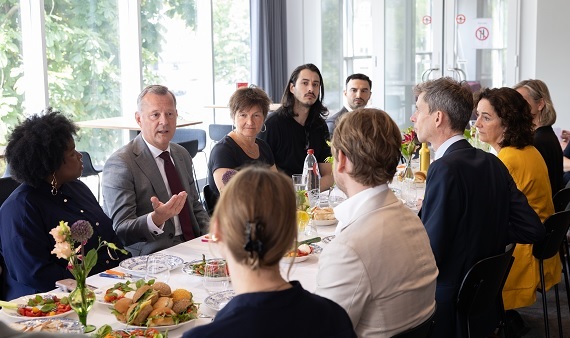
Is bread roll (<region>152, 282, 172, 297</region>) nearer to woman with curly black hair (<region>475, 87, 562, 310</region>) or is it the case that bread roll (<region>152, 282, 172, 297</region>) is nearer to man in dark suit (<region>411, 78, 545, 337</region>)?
man in dark suit (<region>411, 78, 545, 337</region>)

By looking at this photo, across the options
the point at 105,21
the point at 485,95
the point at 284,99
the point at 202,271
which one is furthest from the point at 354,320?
the point at 105,21

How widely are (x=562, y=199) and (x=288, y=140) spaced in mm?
1889

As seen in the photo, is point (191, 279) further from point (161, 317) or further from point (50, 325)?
point (50, 325)

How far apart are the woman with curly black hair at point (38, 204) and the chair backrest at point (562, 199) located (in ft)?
8.18

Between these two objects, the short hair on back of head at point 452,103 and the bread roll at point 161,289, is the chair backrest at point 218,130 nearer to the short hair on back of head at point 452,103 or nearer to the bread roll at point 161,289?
the short hair on back of head at point 452,103

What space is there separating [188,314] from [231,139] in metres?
2.17

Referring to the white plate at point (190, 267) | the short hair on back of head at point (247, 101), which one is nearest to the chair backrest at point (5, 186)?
the white plate at point (190, 267)

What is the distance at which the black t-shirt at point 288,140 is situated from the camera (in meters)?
5.11

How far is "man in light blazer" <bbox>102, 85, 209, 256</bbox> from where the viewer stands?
3482 mm

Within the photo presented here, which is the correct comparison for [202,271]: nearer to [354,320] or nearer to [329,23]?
[354,320]

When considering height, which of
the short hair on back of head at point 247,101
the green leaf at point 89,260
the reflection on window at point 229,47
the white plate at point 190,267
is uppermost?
the reflection on window at point 229,47

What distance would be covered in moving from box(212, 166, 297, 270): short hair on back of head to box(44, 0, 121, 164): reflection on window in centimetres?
580

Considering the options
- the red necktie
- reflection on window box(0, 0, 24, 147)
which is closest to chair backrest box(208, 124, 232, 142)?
reflection on window box(0, 0, 24, 147)

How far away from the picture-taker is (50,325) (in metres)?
2.12
